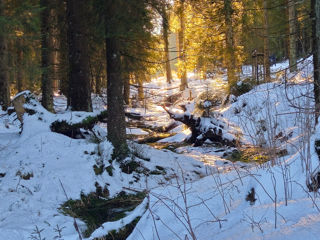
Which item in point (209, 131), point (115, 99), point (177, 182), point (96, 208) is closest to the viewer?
point (177, 182)

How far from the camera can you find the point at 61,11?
11195 millimetres

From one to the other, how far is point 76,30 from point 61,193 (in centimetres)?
441

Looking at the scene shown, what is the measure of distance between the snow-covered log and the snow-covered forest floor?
29 centimetres

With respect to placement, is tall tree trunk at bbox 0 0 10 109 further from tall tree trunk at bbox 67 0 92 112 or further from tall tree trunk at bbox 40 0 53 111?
tall tree trunk at bbox 67 0 92 112

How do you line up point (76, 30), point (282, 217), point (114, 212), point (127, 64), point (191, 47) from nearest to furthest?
point (282, 217), point (114, 212), point (76, 30), point (127, 64), point (191, 47)

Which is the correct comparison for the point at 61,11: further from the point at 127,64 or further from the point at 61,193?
the point at 61,193

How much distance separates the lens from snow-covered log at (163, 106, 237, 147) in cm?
1029

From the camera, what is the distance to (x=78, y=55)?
8172 mm

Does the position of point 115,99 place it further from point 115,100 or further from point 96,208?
point 96,208

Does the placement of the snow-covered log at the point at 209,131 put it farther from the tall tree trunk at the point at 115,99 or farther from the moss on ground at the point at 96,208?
the moss on ground at the point at 96,208

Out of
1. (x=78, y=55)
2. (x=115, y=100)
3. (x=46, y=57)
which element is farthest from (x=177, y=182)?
(x=46, y=57)

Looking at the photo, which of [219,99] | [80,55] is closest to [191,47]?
[219,99]

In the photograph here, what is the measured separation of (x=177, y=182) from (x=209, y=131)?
27.4 ft

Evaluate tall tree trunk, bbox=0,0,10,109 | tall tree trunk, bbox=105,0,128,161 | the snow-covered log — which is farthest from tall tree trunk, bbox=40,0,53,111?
the snow-covered log
